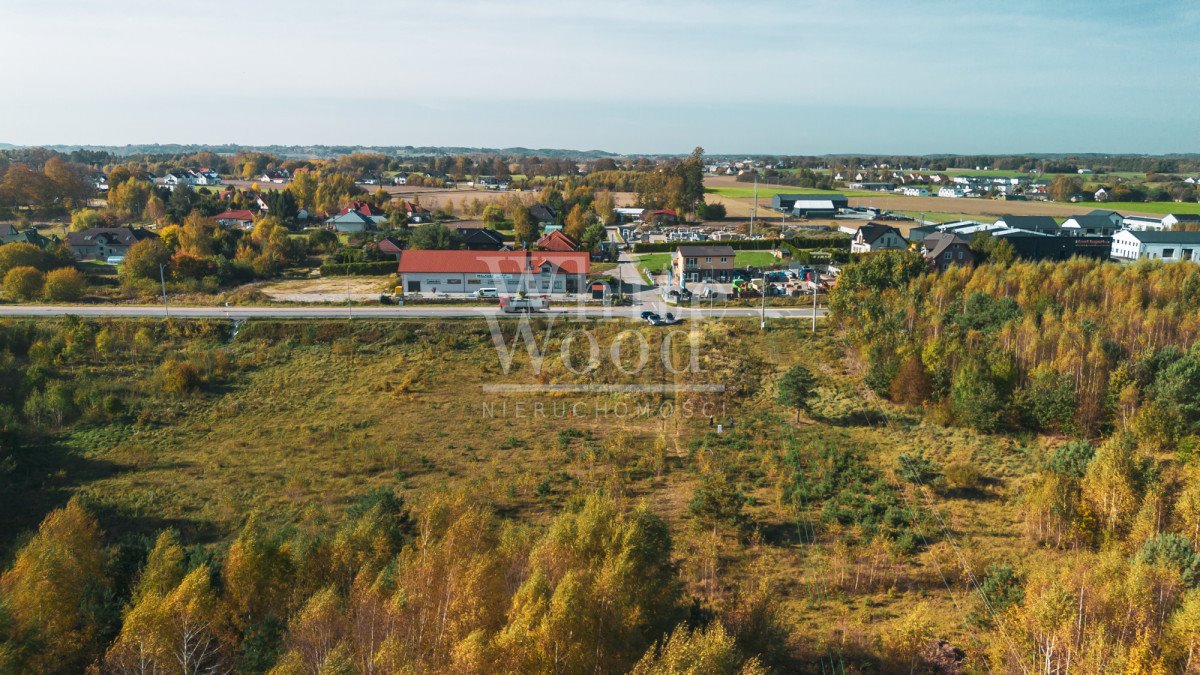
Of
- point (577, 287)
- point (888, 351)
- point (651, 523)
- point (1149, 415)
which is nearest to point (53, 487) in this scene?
point (651, 523)

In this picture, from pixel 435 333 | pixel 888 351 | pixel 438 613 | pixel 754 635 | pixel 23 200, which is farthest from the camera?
pixel 23 200

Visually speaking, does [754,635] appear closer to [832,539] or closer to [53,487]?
[832,539]

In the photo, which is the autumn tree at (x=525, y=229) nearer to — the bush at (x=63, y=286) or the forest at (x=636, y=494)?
the forest at (x=636, y=494)

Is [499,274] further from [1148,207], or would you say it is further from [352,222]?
[1148,207]

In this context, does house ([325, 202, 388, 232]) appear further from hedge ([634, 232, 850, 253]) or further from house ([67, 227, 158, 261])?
hedge ([634, 232, 850, 253])

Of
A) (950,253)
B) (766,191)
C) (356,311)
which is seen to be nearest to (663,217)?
(950,253)

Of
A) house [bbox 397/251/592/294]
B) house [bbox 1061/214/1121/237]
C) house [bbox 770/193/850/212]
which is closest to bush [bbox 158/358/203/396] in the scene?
house [bbox 397/251/592/294]
